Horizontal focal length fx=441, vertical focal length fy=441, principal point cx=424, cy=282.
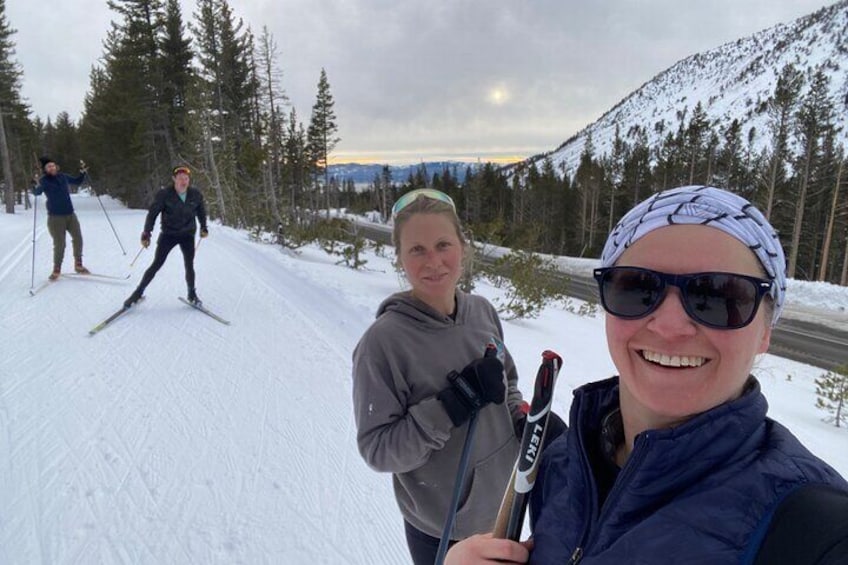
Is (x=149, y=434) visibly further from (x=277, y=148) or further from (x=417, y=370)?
(x=277, y=148)

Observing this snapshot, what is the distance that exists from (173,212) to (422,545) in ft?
20.8

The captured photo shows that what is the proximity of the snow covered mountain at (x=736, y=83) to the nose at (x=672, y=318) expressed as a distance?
269 ft

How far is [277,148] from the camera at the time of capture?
30.9 m

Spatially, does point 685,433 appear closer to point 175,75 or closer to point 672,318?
point 672,318

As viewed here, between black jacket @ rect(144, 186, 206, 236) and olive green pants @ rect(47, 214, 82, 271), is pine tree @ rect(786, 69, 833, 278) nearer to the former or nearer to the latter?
black jacket @ rect(144, 186, 206, 236)

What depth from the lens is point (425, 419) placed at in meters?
1.59

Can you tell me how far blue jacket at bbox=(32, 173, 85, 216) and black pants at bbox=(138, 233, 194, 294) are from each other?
11.6 feet

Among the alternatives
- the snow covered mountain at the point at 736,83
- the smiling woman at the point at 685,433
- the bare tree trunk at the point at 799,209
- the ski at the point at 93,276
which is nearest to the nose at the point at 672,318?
the smiling woman at the point at 685,433

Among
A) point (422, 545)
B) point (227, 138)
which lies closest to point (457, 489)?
point (422, 545)

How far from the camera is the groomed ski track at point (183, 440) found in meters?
2.66

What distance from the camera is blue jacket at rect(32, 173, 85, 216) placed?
326 inches

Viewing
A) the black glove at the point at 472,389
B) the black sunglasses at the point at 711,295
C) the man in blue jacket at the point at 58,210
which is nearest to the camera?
the black sunglasses at the point at 711,295

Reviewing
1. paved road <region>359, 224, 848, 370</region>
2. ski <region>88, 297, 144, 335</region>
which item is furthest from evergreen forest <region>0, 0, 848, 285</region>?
ski <region>88, 297, 144, 335</region>

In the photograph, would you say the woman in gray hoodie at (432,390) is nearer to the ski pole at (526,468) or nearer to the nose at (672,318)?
the ski pole at (526,468)
